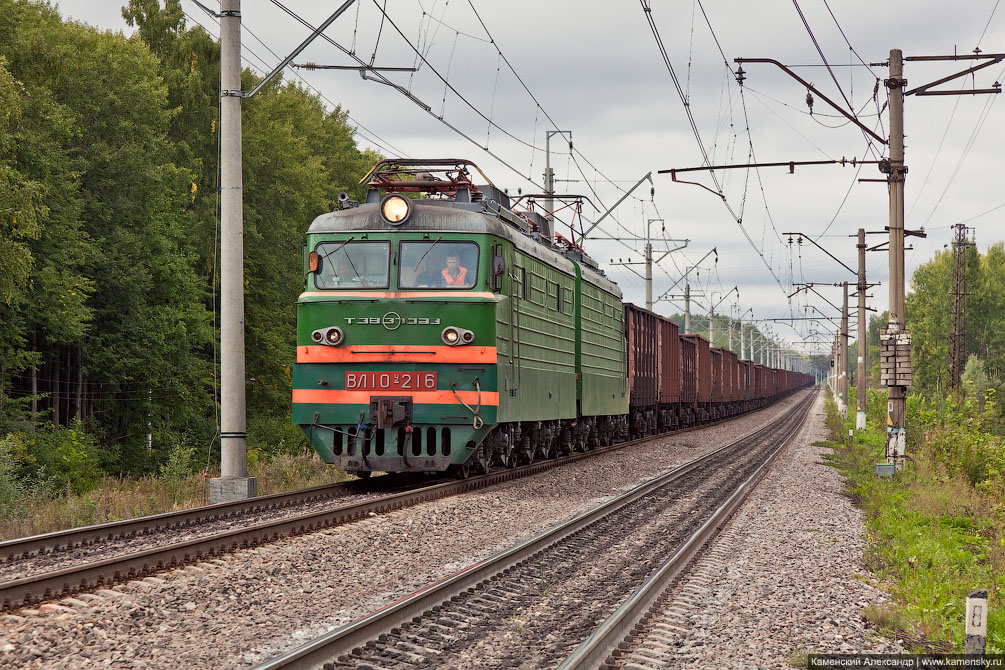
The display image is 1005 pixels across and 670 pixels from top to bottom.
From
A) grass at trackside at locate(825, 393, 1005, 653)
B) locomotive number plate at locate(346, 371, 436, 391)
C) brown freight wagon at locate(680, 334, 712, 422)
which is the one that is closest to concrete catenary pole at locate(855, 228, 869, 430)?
brown freight wagon at locate(680, 334, 712, 422)

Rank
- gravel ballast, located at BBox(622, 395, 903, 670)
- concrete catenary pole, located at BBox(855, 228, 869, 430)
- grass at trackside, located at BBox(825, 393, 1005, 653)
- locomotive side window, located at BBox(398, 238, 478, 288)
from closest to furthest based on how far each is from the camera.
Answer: gravel ballast, located at BBox(622, 395, 903, 670) < grass at trackside, located at BBox(825, 393, 1005, 653) < locomotive side window, located at BBox(398, 238, 478, 288) < concrete catenary pole, located at BBox(855, 228, 869, 430)

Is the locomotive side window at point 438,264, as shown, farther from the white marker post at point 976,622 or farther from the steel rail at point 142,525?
the white marker post at point 976,622

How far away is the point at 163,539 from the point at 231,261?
4769mm

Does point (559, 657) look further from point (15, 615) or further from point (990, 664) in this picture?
point (15, 615)

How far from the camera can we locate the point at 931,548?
377 inches

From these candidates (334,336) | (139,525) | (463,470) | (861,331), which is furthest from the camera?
(861,331)

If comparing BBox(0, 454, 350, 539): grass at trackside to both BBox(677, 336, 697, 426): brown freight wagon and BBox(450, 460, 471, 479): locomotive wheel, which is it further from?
BBox(677, 336, 697, 426): brown freight wagon

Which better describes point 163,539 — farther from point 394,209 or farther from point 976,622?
point 976,622

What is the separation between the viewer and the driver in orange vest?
13227 mm

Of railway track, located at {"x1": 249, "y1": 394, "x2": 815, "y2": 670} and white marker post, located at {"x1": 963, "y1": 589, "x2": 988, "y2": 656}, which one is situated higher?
white marker post, located at {"x1": 963, "y1": 589, "x2": 988, "y2": 656}

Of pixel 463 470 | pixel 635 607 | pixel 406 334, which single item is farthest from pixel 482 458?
pixel 635 607

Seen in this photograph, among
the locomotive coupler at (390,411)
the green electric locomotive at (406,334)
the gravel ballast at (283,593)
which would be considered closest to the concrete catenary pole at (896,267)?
the gravel ballast at (283,593)

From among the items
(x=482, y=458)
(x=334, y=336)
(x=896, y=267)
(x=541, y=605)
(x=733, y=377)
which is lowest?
(x=541, y=605)

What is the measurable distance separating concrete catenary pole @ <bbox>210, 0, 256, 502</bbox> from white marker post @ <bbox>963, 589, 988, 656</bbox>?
949cm
